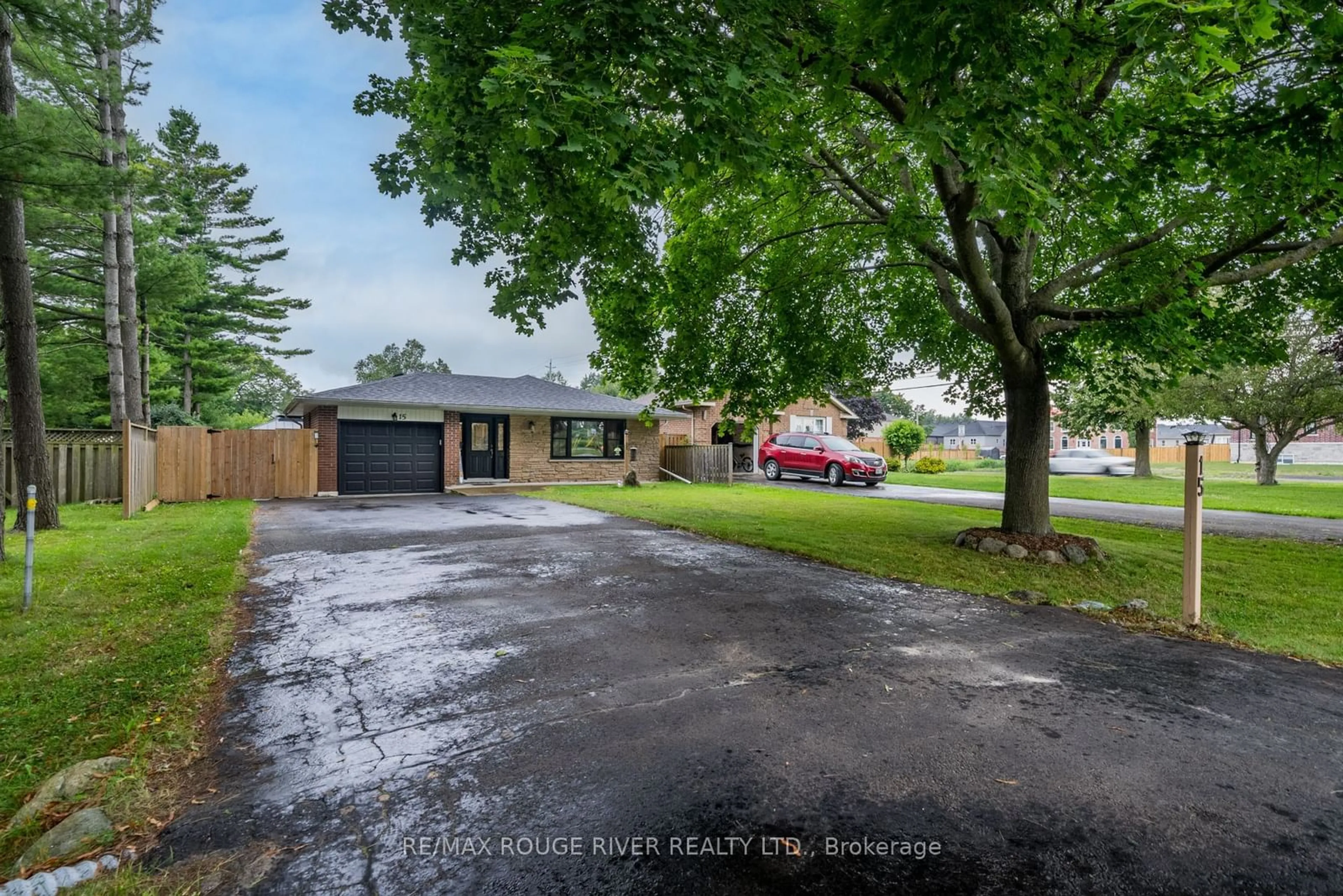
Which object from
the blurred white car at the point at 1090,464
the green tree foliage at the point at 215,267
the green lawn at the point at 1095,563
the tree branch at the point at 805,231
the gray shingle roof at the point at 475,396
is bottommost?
the green lawn at the point at 1095,563

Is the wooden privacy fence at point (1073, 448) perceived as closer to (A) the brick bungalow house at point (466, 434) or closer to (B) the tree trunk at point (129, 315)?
(A) the brick bungalow house at point (466, 434)

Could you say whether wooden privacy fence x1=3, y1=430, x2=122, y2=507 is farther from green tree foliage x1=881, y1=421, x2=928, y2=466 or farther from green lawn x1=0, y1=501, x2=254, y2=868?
green tree foliage x1=881, y1=421, x2=928, y2=466

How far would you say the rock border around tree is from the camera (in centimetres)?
758

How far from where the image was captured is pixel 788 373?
10430mm

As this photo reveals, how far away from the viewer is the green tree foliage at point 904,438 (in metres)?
33.9

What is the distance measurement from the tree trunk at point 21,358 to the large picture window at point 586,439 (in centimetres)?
1214

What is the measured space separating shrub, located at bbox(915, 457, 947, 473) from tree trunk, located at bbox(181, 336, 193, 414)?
1297 inches

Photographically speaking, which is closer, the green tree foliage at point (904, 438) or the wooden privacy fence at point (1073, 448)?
the green tree foliage at point (904, 438)

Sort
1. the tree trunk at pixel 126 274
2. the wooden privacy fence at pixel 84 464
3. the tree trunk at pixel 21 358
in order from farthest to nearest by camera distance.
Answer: the tree trunk at pixel 126 274 → the wooden privacy fence at pixel 84 464 → the tree trunk at pixel 21 358

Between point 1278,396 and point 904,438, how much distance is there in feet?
51.7

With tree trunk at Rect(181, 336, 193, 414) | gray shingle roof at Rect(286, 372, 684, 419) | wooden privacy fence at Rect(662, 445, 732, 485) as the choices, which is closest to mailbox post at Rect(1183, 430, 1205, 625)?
gray shingle roof at Rect(286, 372, 684, 419)

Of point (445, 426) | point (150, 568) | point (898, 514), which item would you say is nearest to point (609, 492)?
point (445, 426)

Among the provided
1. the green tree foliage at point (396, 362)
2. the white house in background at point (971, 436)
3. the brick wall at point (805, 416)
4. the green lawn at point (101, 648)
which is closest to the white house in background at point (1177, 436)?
the white house in background at point (971, 436)

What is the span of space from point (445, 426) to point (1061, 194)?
53.2 ft
